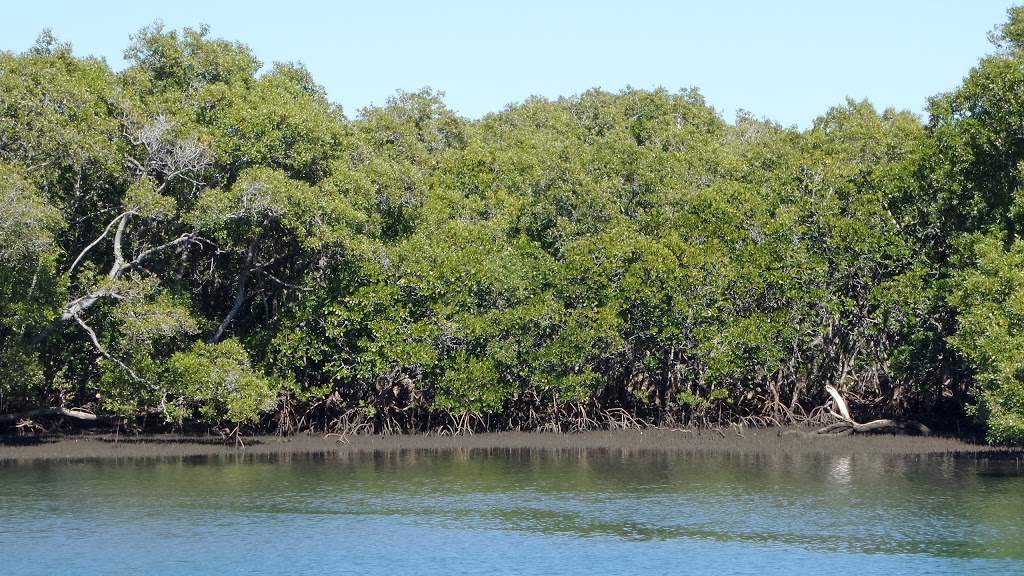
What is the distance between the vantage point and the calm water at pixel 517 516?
23344 mm

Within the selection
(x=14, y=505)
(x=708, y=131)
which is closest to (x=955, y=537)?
(x=14, y=505)

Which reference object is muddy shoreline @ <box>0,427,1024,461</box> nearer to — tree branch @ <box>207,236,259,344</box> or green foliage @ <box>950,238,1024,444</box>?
tree branch @ <box>207,236,259,344</box>

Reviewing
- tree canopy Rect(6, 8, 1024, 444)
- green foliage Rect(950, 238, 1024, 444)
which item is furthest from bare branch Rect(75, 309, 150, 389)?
green foliage Rect(950, 238, 1024, 444)

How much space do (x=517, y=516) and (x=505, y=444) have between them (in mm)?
11756

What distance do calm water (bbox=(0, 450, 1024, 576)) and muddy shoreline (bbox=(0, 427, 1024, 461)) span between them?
4.97 ft

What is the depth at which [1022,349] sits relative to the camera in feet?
101

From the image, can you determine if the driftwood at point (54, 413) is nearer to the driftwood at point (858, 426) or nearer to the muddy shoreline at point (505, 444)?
the muddy shoreline at point (505, 444)

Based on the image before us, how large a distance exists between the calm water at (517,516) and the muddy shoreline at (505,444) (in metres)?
1.51

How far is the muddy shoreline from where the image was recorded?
3725cm

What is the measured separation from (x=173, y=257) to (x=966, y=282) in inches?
981

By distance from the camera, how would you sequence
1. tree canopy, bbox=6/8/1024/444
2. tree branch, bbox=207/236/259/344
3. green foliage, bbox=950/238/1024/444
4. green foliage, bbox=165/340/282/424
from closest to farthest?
1. green foliage, bbox=950/238/1024/444
2. tree canopy, bbox=6/8/1024/444
3. green foliage, bbox=165/340/282/424
4. tree branch, bbox=207/236/259/344

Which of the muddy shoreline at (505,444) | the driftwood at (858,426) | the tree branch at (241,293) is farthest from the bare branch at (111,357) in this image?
the driftwood at (858,426)

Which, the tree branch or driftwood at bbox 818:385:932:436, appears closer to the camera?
the tree branch

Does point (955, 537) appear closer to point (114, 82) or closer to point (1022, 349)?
point (1022, 349)
